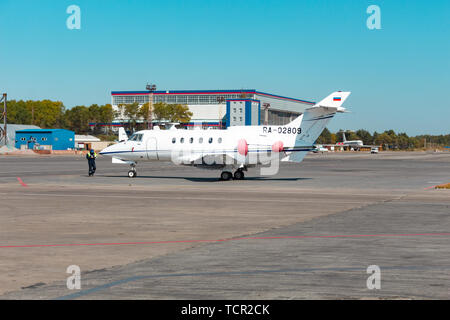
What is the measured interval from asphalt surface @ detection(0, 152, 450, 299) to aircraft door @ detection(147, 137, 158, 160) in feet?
43.4

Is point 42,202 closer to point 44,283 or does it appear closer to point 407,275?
point 44,283

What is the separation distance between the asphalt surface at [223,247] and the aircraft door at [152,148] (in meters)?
13.2

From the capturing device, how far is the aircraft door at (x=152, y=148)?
37.2 meters

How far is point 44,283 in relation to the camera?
8914 mm

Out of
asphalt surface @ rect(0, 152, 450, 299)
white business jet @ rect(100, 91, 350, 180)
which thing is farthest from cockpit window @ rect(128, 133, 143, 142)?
asphalt surface @ rect(0, 152, 450, 299)

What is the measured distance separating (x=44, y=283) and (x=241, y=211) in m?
11.2

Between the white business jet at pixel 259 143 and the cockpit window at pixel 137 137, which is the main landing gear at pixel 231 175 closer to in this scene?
the white business jet at pixel 259 143

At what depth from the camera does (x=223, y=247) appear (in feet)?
40.9

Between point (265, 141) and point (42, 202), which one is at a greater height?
point (265, 141)

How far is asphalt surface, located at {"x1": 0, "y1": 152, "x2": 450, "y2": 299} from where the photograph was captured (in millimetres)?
8570

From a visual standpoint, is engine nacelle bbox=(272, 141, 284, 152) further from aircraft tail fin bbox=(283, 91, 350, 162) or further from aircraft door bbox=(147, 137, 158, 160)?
aircraft door bbox=(147, 137, 158, 160)

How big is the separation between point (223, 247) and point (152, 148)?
2541 centimetres
